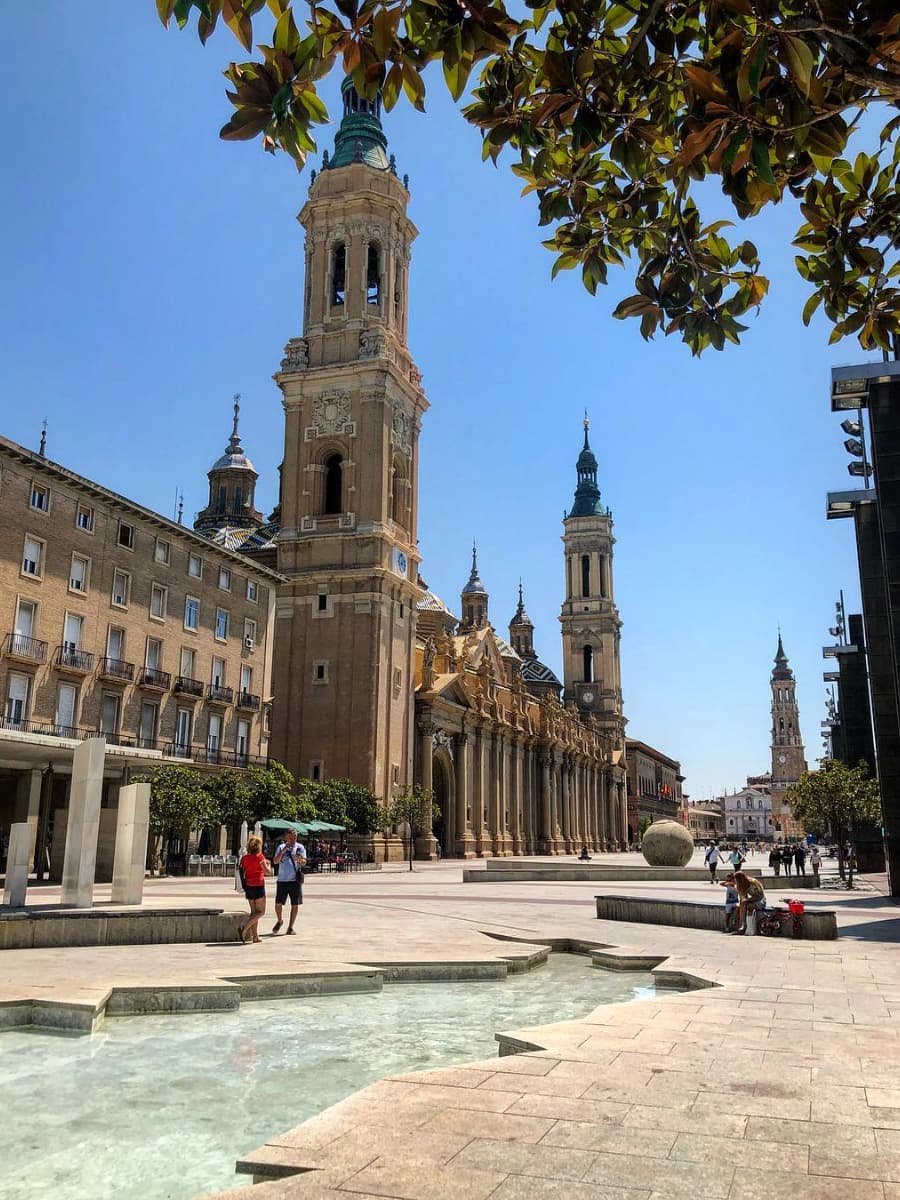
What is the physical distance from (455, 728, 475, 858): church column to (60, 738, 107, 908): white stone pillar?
52.6 meters

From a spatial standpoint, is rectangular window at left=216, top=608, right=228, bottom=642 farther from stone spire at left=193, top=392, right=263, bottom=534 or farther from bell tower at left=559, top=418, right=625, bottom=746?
bell tower at left=559, top=418, right=625, bottom=746

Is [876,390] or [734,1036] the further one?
[876,390]

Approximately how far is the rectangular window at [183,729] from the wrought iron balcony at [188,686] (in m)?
0.79

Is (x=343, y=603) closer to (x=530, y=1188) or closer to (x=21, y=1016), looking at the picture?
(x=21, y=1016)

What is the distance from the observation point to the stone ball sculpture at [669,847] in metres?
39.8

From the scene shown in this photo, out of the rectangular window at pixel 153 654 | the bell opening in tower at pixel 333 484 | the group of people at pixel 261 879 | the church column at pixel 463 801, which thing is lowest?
the group of people at pixel 261 879

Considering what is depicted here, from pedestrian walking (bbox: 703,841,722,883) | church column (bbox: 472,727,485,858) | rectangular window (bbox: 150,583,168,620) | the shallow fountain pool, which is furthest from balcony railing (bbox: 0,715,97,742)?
church column (bbox: 472,727,485,858)

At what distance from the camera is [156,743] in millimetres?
40625

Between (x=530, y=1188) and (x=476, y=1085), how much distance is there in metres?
1.86

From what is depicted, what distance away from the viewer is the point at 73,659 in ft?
120

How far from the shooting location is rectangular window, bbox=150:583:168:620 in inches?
1633

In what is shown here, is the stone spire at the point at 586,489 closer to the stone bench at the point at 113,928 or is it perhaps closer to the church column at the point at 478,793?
the church column at the point at 478,793

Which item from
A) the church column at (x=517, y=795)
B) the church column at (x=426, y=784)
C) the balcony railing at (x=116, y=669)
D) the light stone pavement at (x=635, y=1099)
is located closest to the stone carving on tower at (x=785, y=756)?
the church column at (x=517, y=795)

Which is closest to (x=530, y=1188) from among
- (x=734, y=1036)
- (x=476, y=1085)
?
(x=476, y=1085)
